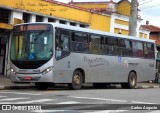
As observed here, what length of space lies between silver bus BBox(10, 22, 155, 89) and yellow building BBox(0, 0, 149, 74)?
501cm

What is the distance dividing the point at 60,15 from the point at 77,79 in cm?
1115

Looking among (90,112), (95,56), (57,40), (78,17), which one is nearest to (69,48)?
(57,40)

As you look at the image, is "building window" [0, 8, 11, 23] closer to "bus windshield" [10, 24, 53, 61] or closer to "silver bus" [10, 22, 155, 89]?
"silver bus" [10, 22, 155, 89]

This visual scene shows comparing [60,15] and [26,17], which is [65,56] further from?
[60,15]

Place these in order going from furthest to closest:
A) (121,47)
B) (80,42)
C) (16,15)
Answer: (16,15), (121,47), (80,42)

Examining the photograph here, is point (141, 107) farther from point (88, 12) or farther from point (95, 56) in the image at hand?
point (88, 12)

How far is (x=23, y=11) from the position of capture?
2994cm

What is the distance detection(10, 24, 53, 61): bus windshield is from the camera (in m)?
21.4

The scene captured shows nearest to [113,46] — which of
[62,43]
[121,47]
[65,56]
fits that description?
[121,47]

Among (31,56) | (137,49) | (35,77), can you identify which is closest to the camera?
(35,77)

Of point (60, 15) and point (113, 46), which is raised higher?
point (60, 15)

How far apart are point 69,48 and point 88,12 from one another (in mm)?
14784

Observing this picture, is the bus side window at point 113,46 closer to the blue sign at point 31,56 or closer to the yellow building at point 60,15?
the blue sign at point 31,56

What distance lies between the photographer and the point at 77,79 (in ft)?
76.4
